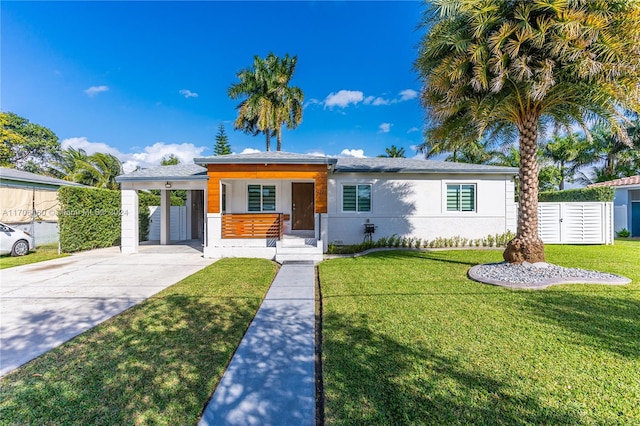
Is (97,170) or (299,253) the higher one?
(97,170)

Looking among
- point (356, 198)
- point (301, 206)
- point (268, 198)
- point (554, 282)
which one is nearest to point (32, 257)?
point (268, 198)

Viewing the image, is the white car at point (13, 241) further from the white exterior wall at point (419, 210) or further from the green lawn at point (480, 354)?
the green lawn at point (480, 354)

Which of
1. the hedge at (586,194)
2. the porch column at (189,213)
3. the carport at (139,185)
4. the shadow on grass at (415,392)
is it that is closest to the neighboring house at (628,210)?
the hedge at (586,194)

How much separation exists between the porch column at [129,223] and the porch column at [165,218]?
6.65ft

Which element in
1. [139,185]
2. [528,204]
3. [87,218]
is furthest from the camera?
[87,218]

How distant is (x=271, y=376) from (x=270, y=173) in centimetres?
839

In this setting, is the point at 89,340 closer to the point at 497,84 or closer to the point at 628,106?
the point at 497,84

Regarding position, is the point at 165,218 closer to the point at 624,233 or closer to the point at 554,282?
the point at 554,282

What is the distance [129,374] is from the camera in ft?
9.73

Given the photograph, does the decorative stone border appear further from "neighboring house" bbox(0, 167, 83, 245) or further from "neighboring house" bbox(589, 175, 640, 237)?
"neighboring house" bbox(0, 167, 83, 245)

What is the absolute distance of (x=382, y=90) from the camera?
65.6ft

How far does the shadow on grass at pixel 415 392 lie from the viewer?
232 centimetres

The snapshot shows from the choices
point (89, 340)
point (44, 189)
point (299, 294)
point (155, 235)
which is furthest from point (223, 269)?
point (44, 189)

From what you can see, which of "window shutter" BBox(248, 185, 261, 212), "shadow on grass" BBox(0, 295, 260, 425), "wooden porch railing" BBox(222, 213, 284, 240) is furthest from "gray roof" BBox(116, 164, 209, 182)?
"shadow on grass" BBox(0, 295, 260, 425)
